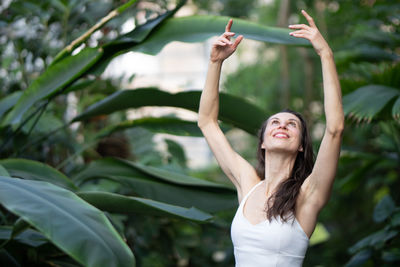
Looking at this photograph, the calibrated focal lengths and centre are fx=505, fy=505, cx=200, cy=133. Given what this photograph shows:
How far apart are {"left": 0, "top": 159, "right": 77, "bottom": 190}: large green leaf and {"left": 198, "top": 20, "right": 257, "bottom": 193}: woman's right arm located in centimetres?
59

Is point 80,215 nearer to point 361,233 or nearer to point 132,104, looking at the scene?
point 132,104

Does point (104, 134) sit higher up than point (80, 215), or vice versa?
point (80, 215)

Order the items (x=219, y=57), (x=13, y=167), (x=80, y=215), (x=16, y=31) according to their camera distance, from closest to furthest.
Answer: (x=80, y=215) < (x=219, y=57) < (x=13, y=167) < (x=16, y=31)

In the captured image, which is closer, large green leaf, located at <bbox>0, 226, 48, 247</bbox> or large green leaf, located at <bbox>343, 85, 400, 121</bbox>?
large green leaf, located at <bbox>0, 226, 48, 247</bbox>

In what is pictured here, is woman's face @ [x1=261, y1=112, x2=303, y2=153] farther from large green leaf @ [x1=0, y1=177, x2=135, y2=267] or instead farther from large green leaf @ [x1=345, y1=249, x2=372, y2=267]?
large green leaf @ [x1=345, y1=249, x2=372, y2=267]

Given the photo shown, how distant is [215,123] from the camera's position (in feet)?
5.41

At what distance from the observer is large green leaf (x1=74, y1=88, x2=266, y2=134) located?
1959mm

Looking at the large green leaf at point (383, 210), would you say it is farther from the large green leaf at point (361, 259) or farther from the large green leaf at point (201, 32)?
the large green leaf at point (201, 32)

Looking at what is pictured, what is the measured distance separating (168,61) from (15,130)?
10014 millimetres

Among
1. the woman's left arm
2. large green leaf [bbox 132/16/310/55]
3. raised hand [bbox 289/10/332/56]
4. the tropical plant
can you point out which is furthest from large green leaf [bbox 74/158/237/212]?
raised hand [bbox 289/10/332/56]

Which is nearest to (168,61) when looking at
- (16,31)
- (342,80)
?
(16,31)

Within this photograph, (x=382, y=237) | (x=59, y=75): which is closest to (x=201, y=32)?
(x=59, y=75)

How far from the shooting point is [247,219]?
1385mm

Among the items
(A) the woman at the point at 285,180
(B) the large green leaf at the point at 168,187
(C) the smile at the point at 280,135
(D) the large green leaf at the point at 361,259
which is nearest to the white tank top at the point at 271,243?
(A) the woman at the point at 285,180
